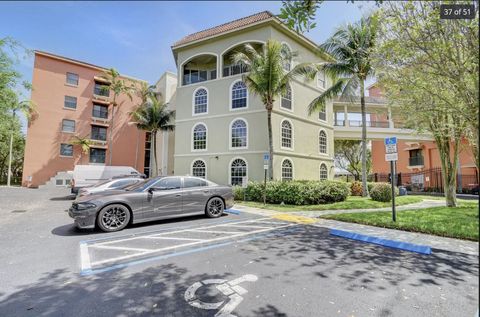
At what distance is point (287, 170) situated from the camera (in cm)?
1775

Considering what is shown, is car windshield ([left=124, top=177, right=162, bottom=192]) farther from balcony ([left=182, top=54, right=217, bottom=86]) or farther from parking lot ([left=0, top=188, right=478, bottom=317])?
balcony ([left=182, top=54, right=217, bottom=86])

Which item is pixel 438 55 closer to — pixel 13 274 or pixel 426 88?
pixel 426 88

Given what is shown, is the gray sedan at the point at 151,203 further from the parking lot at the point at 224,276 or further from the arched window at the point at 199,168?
the arched window at the point at 199,168

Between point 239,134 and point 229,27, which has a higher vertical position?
point 229,27

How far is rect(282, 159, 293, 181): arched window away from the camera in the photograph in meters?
17.5

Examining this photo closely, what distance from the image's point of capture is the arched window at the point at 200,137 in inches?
768

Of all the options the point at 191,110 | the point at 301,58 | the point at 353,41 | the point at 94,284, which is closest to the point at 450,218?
the point at 94,284

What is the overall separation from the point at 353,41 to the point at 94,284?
16952 mm

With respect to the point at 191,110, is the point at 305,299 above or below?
below

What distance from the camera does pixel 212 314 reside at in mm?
3018

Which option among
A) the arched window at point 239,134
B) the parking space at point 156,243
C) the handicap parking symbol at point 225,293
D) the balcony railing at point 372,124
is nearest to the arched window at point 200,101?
the arched window at point 239,134

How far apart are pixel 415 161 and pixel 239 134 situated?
2147cm

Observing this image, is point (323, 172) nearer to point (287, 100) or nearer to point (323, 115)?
point (323, 115)

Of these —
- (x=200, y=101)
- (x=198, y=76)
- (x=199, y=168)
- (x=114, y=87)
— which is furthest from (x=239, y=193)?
(x=114, y=87)
